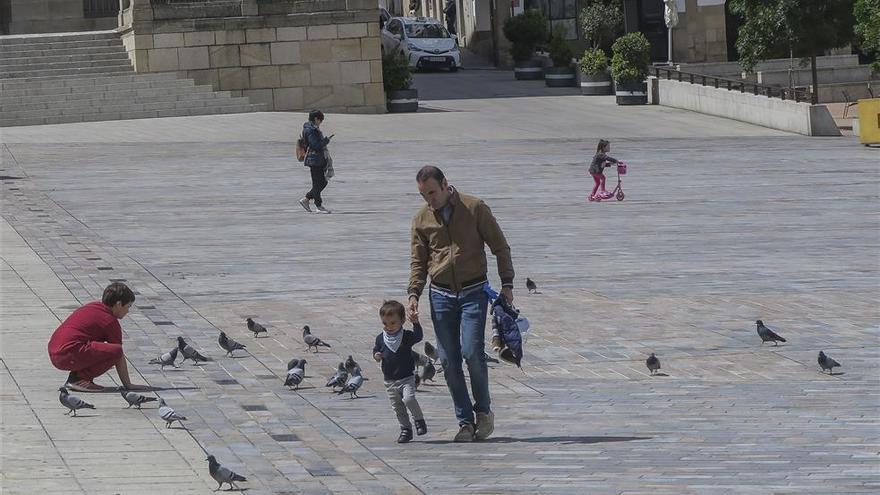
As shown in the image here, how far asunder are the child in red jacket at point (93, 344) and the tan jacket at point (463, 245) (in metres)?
2.53

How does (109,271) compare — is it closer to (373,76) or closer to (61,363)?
(61,363)

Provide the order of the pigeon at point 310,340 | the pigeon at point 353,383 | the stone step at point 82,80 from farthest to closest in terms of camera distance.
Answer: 1. the stone step at point 82,80
2. the pigeon at point 310,340
3. the pigeon at point 353,383

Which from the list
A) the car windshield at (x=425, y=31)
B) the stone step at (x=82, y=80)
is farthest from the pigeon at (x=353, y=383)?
the car windshield at (x=425, y=31)

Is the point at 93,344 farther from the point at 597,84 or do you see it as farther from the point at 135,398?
the point at 597,84

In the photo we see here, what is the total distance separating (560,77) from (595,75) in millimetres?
2944

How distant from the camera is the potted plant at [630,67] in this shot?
41438 mm

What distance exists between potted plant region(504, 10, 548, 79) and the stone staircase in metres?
14.6

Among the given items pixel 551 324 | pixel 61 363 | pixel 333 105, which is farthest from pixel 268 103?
pixel 61 363

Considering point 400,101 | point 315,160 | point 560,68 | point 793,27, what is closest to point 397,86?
point 400,101

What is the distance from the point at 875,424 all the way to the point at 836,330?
3684 millimetres

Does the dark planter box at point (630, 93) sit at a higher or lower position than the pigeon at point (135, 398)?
higher

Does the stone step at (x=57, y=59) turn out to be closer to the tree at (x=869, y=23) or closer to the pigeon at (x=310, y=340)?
the tree at (x=869, y=23)

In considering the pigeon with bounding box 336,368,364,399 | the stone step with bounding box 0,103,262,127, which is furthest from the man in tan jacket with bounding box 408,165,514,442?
the stone step with bounding box 0,103,262,127

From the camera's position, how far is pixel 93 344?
11539 mm
